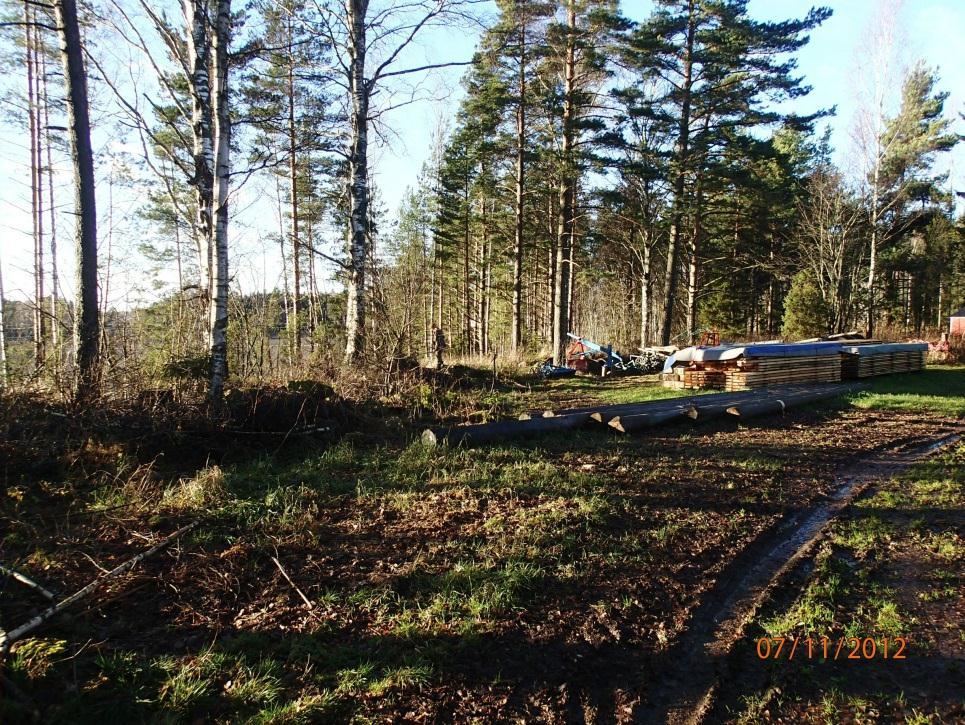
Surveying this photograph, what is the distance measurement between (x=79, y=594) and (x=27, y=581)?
34 cm

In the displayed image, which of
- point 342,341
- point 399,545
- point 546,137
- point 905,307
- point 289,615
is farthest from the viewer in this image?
point 905,307

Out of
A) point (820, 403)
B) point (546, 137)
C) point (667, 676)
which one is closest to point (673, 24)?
point (546, 137)

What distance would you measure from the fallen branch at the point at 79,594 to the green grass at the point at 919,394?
13.1 m

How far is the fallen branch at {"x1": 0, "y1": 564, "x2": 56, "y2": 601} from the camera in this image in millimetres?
3305

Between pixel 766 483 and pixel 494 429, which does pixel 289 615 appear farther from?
pixel 766 483

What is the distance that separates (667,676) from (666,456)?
4.69 m

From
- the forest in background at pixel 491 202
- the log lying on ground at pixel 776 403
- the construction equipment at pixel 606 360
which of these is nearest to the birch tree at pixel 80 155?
the forest in background at pixel 491 202

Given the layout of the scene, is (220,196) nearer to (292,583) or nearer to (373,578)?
(292,583)

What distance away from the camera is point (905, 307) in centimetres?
3616

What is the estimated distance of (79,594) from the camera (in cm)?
334

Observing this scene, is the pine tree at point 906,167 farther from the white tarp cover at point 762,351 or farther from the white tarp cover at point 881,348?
the white tarp cover at point 762,351

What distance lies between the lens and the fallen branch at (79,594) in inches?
115
